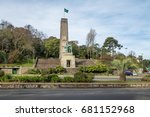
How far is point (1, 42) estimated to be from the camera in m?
90.6

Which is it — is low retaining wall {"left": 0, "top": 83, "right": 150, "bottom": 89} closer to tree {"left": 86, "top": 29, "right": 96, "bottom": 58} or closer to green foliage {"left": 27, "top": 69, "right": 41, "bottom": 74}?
green foliage {"left": 27, "top": 69, "right": 41, "bottom": 74}

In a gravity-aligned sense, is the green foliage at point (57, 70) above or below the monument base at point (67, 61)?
below

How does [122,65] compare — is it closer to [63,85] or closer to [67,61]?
[63,85]

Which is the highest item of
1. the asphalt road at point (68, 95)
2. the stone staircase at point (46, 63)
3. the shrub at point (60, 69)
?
the stone staircase at point (46, 63)

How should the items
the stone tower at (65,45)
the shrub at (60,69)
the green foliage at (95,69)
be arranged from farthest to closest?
the stone tower at (65,45) → the green foliage at (95,69) → the shrub at (60,69)

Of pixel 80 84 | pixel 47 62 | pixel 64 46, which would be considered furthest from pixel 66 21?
pixel 80 84

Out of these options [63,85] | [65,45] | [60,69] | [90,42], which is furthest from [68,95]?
[90,42]

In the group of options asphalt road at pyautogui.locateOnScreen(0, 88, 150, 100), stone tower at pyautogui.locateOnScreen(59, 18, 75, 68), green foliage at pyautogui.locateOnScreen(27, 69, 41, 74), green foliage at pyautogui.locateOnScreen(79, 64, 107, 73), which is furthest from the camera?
stone tower at pyautogui.locateOnScreen(59, 18, 75, 68)

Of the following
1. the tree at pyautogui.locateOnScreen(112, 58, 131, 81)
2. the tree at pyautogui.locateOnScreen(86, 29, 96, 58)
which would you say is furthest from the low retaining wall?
the tree at pyautogui.locateOnScreen(86, 29, 96, 58)

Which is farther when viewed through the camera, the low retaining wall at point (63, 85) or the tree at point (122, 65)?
the tree at point (122, 65)

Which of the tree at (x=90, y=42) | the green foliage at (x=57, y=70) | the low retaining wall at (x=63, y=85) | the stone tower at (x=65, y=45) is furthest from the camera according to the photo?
the tree at (x=90, y=42)

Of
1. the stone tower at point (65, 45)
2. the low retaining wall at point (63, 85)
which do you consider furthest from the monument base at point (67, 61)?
the low retaining wall at point (63, 85)

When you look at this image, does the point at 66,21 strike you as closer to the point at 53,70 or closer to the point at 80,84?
the point at 53,70

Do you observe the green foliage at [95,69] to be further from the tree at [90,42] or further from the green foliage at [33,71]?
the tree at [90,42]
